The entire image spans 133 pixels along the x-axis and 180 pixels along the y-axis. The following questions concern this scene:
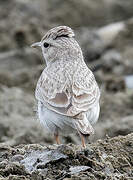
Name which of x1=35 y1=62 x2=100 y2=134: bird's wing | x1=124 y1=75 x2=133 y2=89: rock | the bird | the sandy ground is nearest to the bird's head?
the bird

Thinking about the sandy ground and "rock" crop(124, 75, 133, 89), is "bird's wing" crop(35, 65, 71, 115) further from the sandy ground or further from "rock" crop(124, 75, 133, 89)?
"rock" crop(124, 75, 133, 89)

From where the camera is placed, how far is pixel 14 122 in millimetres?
11250

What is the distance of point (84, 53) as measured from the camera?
52.5ft

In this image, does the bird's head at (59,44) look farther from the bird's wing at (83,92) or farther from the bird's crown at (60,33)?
the bird's wing at (83,92)

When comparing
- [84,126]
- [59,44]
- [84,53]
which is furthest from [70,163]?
[84,53]

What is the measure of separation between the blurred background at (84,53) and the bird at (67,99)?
0.55m

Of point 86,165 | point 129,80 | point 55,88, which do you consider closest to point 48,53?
point 55,88

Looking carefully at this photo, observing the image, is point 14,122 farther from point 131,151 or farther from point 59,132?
point 131,151

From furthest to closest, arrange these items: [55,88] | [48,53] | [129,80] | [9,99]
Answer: [129,80] → [9,99] → [48,53] → [55,88]

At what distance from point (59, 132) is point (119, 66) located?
753 centimetres

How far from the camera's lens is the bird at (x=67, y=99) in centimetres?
698

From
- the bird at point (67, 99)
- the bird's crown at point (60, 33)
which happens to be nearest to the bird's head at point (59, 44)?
the bird's crown at point (60, 33)

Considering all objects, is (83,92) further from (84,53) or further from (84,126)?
(84,53)

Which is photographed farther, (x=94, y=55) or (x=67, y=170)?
(x=94, y=55)
